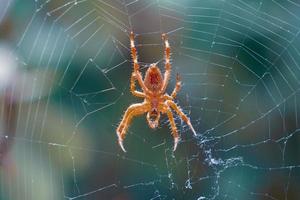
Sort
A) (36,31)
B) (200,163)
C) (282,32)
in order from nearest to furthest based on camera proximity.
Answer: (200,163) < (36,31) < (282,32)

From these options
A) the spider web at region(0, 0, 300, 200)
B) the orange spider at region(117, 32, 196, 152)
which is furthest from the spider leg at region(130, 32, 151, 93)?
the spider web at region(0, 0, 300, 200)

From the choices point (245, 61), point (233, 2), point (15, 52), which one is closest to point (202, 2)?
point (233, 2)

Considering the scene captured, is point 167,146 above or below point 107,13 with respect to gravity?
below

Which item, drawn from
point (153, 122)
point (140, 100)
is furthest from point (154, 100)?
point (140, 100)

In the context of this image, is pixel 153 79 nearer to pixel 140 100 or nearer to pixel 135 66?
pixel 135 66

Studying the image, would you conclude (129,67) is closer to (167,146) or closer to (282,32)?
(167,146)

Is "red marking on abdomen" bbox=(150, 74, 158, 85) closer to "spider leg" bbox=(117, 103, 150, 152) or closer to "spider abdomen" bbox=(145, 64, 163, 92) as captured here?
"spider abdomen" bbox=(145, 64, 163, 92)

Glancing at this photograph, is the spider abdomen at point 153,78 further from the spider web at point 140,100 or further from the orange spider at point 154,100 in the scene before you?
the spider web at point 140,100

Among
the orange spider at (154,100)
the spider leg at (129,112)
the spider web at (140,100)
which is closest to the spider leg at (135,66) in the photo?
the orange spider at (154,100)
